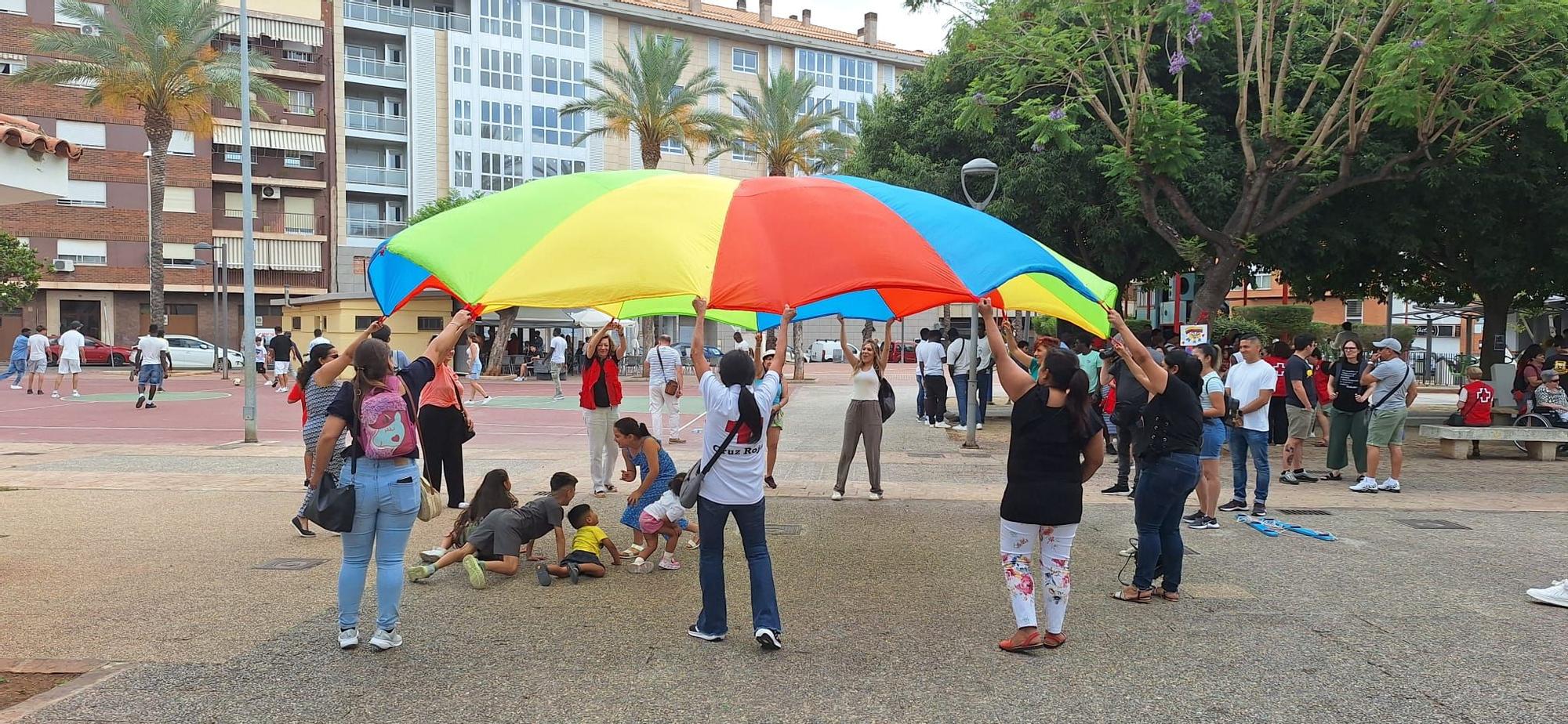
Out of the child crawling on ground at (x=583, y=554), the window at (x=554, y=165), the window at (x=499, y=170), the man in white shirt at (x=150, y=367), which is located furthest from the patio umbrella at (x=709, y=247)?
the window at (x=554, y=165)

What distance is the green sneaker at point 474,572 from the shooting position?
656 centimetres

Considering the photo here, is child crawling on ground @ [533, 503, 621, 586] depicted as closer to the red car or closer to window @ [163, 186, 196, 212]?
the red car

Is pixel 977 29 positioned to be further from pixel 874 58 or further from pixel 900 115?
pixel 874 58

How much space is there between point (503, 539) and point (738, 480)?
2272mm

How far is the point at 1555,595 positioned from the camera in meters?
6.43

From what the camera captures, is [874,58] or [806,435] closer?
[806,435]

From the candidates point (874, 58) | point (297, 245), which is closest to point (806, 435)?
point (297, 245)

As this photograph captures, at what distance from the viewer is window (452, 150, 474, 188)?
53.8m

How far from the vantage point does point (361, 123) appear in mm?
52062

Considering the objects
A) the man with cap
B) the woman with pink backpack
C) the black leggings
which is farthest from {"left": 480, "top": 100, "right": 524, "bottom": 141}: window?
the woman with pink backpack

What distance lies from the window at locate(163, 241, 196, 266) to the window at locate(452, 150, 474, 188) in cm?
1284

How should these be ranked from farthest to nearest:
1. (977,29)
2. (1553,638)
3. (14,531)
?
(977,29)
(14,531)
(1553,638)

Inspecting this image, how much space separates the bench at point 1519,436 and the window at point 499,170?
157 feet

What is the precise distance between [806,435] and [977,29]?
22.5 feet
